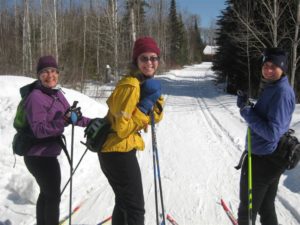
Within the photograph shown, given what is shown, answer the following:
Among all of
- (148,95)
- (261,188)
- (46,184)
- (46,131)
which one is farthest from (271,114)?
(46,184)

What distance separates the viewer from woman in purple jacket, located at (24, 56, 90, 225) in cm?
338

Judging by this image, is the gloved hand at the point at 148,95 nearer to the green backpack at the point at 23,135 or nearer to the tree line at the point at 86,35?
the green backpack at the point at 23,135

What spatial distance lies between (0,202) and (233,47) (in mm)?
17259

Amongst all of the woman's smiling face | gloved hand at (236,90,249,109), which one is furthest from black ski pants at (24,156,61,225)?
gloved hand at (236,90,249,109)

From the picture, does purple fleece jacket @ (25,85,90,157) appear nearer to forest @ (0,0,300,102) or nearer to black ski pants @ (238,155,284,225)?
black ski pants @ (238,155,284,225)

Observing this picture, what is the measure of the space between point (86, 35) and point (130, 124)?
3303 cm

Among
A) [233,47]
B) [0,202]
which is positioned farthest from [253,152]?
[233,47]

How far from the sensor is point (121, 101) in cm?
279

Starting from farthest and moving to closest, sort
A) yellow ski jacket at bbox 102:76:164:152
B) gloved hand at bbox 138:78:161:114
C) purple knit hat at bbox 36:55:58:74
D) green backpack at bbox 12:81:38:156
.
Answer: purple knit hat at bbox 36:55:58:74 < green backpack at bbox 12:81:38:156 < gloved hand at bbox 138:78:161:114 < yellow ski jacket at bbox 102:76:164:152

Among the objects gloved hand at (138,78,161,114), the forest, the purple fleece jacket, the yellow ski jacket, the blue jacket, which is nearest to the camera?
the yellow ski jacket

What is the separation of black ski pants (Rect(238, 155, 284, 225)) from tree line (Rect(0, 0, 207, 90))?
888 centimetres

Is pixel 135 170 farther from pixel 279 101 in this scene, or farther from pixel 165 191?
pixel 165 191

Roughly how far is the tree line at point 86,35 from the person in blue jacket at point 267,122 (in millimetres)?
8869

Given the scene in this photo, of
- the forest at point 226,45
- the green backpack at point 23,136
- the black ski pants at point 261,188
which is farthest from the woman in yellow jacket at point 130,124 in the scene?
the forest at point 226,45
